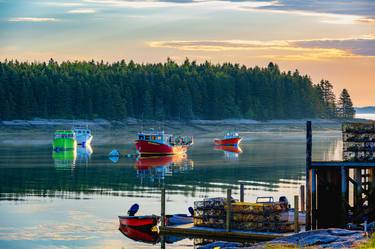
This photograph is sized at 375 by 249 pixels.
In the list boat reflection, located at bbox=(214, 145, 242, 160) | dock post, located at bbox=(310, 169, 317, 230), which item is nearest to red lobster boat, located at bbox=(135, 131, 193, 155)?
boat reflection, located at bbox=(214, 145, 242, 160)

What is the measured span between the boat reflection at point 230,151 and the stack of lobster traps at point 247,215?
231 ft

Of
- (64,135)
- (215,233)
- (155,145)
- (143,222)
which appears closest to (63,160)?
(155,145)

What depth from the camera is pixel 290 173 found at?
87.8 metres

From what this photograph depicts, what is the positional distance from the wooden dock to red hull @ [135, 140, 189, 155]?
74351 millimetres

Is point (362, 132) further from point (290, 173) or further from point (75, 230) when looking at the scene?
point (290, 173)

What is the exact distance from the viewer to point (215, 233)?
4372cm

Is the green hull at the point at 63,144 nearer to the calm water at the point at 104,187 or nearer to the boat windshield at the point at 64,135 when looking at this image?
the boat windshield at the point at 64,135

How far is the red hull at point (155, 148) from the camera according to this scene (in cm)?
12062

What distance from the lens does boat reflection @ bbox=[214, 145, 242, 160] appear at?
118 meters

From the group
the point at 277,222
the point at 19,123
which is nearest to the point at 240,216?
the point at 277,222

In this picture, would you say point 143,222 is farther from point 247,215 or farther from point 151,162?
point 151,162

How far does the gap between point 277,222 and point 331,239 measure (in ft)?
36.2

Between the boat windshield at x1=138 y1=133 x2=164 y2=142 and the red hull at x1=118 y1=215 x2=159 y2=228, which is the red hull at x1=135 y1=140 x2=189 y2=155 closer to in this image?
the boat windshield at x1=138 y1=133 x2=164 y2=142

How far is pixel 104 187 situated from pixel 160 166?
92.2 ft
